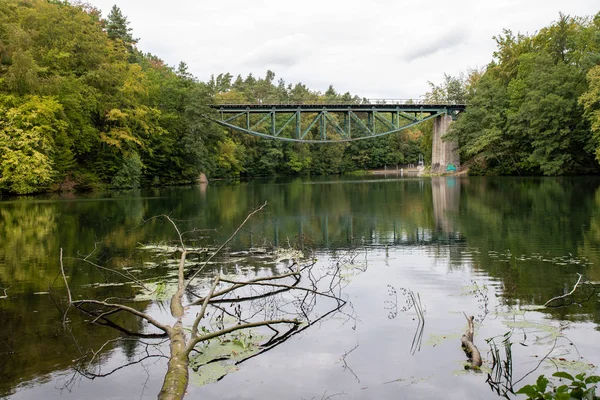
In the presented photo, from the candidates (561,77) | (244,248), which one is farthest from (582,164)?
(244,248)

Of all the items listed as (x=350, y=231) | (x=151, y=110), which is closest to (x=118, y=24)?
(x=151, y=110)

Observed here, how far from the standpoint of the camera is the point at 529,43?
5997 cm

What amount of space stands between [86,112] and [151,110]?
22.9 ft

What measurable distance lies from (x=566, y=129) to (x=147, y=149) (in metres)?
35.5

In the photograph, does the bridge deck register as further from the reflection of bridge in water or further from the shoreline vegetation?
the reflection of bridge in water

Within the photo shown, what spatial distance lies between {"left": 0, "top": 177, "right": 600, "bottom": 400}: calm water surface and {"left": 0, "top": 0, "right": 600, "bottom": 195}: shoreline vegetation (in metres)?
19.8

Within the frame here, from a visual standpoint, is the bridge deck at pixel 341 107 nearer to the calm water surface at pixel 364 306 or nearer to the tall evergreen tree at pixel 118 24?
the tall evergreen tree at pixel 118 24

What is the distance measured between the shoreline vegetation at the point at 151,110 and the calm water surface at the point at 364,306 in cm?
1983

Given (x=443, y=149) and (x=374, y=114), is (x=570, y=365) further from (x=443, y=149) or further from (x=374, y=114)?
(x=443, y=149)

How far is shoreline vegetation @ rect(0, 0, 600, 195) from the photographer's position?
3522 centimetres

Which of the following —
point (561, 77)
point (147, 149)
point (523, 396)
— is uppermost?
point (561, 77)

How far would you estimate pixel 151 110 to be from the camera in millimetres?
47125

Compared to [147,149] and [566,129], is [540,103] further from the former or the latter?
[147,149]

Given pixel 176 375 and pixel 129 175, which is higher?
pixel 129 175
